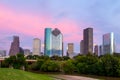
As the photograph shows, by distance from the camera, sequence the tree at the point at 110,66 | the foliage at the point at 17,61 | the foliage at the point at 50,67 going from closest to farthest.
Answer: the tree at the point at 110,66
the foliage at the point at 50,67
the foliage at the point at 17,61

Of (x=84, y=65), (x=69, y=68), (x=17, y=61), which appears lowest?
(x=69, y=68)

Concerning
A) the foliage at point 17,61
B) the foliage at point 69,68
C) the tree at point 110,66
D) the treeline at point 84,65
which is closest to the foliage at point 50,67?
the treeline at point 84,65

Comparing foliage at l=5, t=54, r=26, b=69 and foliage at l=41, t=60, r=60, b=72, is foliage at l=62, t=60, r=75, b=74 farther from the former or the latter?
foliage at l=5, t=54, r=26, b=69

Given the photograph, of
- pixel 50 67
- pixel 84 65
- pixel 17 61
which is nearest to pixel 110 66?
pixel 84 65

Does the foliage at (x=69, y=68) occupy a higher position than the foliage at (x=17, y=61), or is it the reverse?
the foliage at (x=17, y=61)

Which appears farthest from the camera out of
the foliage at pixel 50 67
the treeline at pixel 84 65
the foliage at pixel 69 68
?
the foliage at pixel 50 67

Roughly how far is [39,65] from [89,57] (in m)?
42.9

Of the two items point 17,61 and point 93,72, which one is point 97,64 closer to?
point 93,72

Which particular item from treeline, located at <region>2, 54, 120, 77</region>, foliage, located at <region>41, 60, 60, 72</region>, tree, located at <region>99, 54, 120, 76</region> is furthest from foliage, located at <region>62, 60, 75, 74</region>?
tree, located at <region>99, 54, 120, 76</region>

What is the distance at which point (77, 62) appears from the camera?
147250 millimetres

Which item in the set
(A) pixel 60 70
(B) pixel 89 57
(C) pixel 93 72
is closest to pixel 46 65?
(A) pixel 60 70

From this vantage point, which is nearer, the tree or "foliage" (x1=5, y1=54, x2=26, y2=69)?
the tree

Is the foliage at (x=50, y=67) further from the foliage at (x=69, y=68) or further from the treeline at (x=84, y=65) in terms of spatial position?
the foliage at (x=69, y=68)

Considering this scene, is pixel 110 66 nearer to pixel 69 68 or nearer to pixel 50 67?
pixel 69 68
